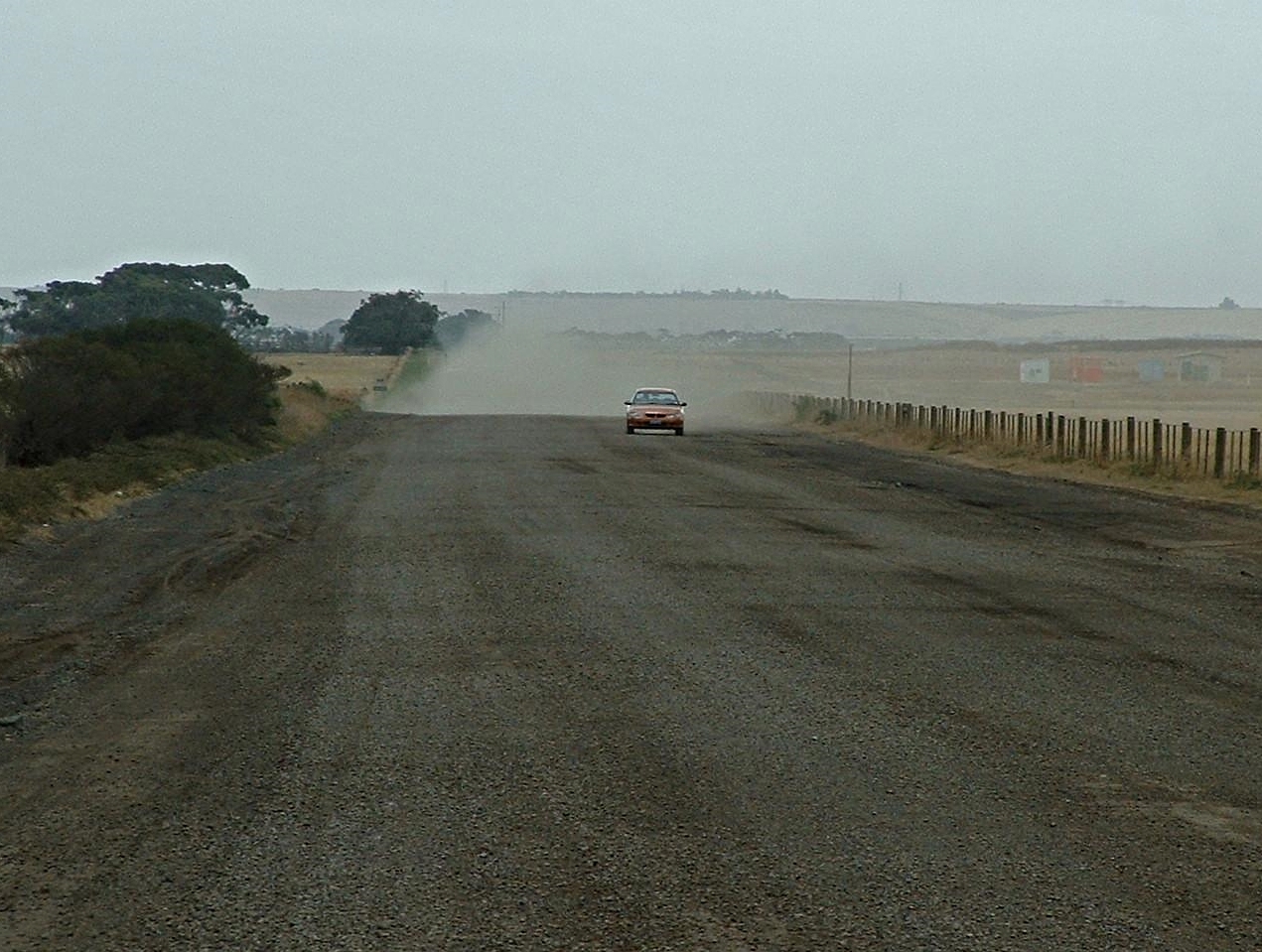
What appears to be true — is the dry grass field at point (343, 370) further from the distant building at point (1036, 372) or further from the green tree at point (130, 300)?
the distant building at point (1036, 372)

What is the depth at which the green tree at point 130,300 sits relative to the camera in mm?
98688

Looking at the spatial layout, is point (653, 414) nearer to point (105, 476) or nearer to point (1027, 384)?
point (105, 476)

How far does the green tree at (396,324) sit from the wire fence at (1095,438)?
79.1 meters

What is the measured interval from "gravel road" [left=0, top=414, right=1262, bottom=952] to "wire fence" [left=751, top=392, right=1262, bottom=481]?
11125 mm

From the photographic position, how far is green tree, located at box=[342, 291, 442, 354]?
136875 mm

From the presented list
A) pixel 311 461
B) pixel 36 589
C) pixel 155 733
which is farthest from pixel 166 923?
pixel 311 461

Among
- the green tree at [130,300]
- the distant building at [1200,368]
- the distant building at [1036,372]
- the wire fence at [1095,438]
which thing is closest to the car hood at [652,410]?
the wire fence at [1095,438]

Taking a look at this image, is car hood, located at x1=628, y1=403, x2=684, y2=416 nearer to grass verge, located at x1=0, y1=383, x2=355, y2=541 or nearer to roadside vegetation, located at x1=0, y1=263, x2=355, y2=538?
roadside vegetation, located at x1=0, y1=263, x2=355, y2=538

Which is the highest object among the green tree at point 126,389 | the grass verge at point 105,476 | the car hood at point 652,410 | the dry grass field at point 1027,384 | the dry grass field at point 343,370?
the green tree at point 126,389

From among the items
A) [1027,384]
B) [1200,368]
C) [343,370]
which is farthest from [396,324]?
[1200,368]

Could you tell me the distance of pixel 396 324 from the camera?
137 m

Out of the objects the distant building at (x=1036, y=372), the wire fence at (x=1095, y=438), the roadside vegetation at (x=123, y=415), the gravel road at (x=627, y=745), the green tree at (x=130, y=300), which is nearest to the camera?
the gravel road at (x=627, y=745)

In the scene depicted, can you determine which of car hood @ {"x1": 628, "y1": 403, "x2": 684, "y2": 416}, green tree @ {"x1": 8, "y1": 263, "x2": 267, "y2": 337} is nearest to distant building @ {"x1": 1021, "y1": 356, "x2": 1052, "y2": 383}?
green tree @ {"x1": 8, "y1": 263, "x2": 267, "y2": 337}

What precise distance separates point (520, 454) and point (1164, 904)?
101ft
